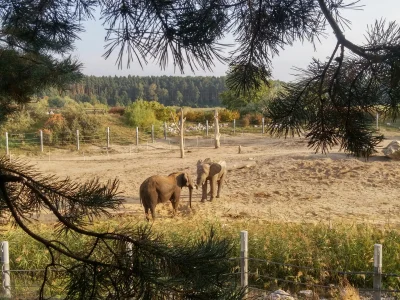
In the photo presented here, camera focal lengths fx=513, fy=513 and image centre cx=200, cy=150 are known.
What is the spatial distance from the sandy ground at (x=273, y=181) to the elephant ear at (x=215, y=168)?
0.55 meters

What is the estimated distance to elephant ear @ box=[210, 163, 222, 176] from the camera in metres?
10.0

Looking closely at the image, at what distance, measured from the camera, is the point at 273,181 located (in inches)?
455

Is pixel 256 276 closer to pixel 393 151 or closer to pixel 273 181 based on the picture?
pixel 273 181

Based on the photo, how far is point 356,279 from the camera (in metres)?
4.61

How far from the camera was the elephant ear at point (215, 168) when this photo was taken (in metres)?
10.0

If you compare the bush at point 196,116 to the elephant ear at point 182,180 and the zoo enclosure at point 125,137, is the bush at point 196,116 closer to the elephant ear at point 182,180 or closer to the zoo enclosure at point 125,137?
the zoo enclosure at point 125,137

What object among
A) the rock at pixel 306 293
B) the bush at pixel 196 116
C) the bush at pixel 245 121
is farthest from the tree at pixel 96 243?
the bush at pixel 196 116

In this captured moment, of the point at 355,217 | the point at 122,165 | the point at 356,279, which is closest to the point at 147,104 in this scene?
the point at 122,165

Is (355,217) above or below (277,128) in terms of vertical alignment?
below

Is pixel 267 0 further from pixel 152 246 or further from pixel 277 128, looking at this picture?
pixel 152 246

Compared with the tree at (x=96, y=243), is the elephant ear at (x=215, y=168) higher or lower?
lower

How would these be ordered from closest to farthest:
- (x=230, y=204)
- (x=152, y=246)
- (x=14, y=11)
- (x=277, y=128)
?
(x=152, y=246)
(x=277, y=128)
(x=14, y=11)
(x=230, y=204)

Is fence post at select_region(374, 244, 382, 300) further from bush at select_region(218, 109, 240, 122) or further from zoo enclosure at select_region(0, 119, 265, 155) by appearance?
bush at select_region(218, 109, 240, 122)

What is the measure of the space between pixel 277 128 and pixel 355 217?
23.4 feet
